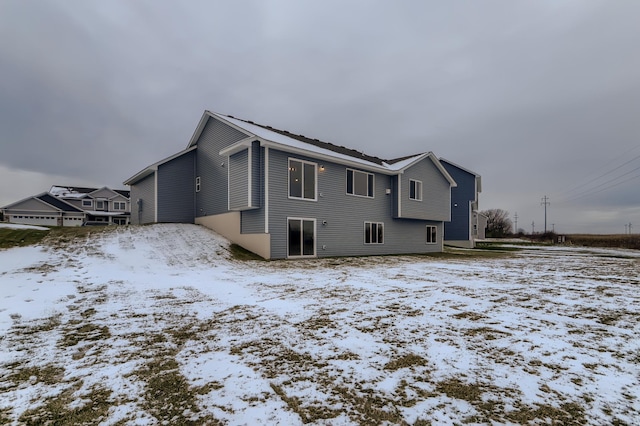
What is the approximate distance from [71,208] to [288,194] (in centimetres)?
3334

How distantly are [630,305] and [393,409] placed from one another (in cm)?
557

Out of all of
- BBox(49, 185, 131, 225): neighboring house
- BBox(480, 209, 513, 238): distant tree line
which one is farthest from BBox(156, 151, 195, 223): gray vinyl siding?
BBox(480, 209, 513, 238): distant tree line

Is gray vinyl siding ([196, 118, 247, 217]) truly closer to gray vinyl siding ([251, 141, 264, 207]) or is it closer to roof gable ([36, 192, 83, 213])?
gray vinyl siding ([251, 141, 264, 207])

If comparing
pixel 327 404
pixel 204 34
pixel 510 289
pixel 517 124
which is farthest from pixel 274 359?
pixel 517 124

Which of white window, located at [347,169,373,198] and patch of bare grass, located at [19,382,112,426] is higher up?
white window, located at [347,169,373,198]

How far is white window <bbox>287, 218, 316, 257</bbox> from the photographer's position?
12.3 metres

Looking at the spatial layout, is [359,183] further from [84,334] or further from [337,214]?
[84,334]

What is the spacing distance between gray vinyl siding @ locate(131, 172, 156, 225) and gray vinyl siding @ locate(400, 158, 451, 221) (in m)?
14.5

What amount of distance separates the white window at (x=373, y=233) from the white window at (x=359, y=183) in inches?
64.9

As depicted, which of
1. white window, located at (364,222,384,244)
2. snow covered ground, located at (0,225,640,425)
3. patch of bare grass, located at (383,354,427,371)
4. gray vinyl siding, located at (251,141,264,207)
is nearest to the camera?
snow covered ground, located at (0,225,640,425)

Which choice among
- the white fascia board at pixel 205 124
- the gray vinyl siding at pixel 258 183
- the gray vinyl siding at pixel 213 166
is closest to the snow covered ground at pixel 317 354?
the gray vinyl siding at pixel 258 183

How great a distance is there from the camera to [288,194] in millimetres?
12266

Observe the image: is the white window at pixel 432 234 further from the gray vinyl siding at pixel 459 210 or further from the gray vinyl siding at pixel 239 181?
the gray vinyl siding at pixel 239 181

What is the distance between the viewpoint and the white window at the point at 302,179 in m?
12.5
